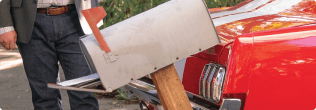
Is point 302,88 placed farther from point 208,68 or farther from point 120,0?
point 120,0

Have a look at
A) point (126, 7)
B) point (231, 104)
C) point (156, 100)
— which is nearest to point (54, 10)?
point (156, 100)

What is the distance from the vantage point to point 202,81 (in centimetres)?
188

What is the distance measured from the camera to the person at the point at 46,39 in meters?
2.19

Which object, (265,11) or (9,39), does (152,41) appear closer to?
(9,39)

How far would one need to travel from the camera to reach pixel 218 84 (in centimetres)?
179

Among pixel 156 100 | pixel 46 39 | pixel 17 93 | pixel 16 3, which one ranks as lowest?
pixel 17 93

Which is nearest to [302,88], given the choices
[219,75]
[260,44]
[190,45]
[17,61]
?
[260,44]

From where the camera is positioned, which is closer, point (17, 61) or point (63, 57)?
point (63, 57)

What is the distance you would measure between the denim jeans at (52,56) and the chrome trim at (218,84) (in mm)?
1034

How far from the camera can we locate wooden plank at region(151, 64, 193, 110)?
5.48 ft

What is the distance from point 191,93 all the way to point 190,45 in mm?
539

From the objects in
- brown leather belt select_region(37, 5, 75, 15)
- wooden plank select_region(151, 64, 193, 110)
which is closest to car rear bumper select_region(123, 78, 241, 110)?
wooden plank select_region(151, 64, 193, 110)

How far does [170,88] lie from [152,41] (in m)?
0.29

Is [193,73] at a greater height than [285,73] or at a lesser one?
lesser
